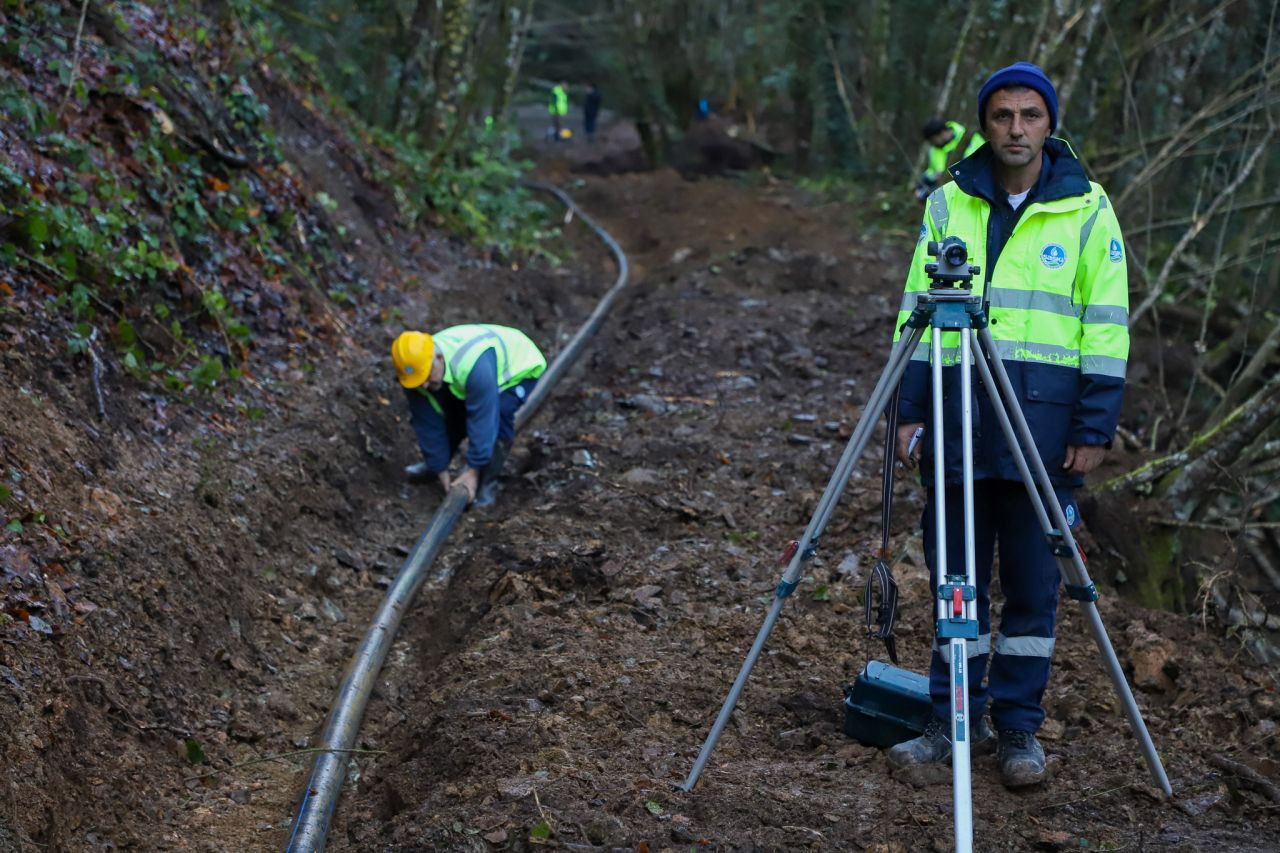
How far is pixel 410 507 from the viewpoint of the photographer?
8203mm

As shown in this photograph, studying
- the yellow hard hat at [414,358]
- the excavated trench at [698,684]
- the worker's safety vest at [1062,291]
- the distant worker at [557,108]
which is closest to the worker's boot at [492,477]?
the excavated trench at [698,684]

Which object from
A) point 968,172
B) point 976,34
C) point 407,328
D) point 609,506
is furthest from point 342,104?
point 968,172

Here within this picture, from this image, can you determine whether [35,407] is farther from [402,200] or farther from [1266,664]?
[402,200]

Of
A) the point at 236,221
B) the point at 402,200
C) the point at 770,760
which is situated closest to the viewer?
the point at 770,760

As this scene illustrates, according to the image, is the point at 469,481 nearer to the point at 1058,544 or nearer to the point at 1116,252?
the point at 1058,544

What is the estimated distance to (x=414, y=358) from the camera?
300 inches

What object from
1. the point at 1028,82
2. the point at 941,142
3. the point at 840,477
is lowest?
the point at 941,142

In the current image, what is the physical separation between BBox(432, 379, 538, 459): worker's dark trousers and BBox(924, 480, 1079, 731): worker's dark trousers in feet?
15.5

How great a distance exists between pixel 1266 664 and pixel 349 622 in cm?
445

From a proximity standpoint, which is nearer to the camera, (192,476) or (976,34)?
(192,476)

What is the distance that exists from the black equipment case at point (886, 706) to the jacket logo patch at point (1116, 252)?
1611 millimetres

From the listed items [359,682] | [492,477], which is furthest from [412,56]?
[359,682]

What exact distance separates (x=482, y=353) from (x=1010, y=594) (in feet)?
15.1

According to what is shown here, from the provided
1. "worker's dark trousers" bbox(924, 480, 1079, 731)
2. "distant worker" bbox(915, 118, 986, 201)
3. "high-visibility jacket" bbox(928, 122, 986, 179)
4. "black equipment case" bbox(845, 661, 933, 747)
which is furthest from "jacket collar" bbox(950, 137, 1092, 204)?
"distant worker" bbox(915, 118, 986, 201)
